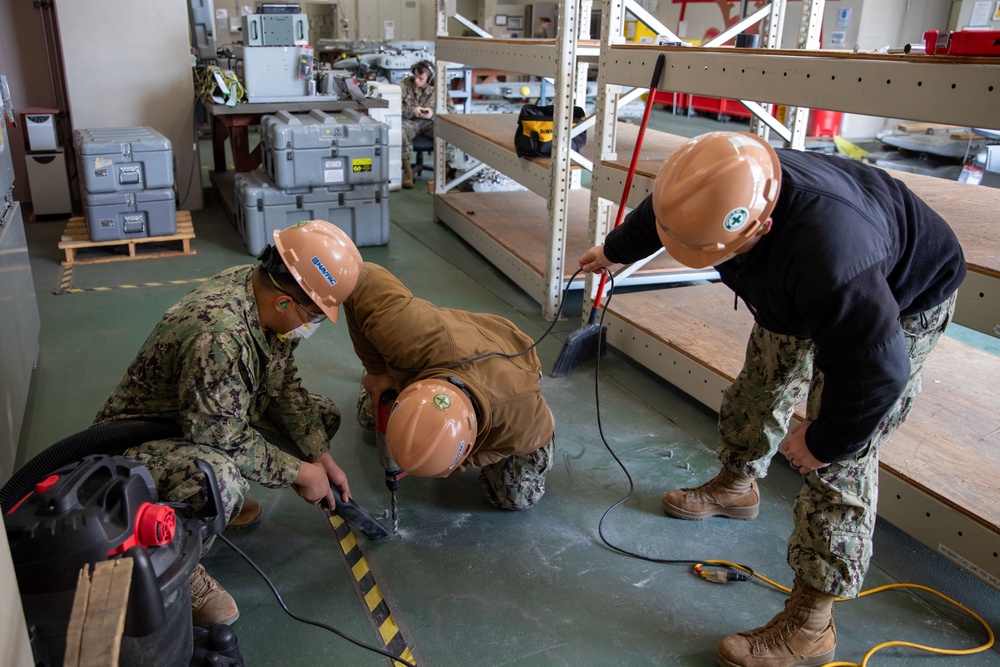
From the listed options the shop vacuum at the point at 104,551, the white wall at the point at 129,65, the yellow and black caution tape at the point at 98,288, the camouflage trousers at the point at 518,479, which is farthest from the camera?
the white wall at the point at 129,65

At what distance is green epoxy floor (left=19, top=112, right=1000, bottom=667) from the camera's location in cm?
227

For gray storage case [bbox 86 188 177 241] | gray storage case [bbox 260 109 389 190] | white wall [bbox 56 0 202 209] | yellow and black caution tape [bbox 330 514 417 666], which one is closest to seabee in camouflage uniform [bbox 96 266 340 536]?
yellow and black caution tape [bbox 330 514 417 666]

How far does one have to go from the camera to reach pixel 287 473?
229cm

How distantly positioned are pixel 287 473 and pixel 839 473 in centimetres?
159

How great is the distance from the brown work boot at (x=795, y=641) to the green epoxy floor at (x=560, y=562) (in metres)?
0.11

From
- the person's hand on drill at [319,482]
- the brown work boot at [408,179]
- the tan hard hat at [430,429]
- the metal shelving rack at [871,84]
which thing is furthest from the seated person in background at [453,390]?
the brown work boot at [408,179]

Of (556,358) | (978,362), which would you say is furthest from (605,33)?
(978,362)

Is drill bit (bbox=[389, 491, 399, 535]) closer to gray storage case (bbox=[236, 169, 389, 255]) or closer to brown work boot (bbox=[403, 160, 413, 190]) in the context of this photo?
gray storage case (bbox=[236, 169, 389, 255])

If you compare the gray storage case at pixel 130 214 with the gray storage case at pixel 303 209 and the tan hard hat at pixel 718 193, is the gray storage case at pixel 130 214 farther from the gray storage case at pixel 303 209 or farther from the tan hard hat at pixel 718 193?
the tan hard hat at pixel 718 193

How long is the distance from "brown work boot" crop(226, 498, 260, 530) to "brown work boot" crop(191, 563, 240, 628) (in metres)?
0.45

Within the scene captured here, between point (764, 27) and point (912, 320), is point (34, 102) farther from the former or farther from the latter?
point (912, 320)

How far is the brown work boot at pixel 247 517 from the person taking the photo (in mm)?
2719

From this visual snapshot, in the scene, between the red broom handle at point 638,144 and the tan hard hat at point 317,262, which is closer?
the tan hard hat at point 317,262

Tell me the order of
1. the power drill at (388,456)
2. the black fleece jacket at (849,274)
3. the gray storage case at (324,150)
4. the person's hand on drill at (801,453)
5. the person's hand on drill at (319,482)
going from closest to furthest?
the black fleece jacket at (849,274) < the person's hand on drill at (801,453) < the person's hand on drill at (319,482) < the power drill at (388,456) < the gray storage case at (324,150)
